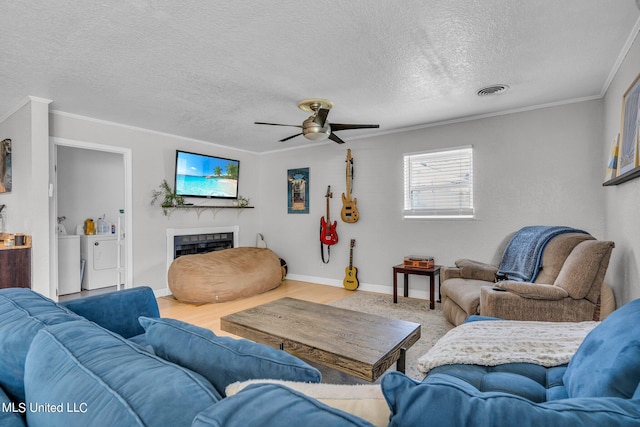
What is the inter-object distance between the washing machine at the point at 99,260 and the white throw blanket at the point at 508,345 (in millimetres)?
4695

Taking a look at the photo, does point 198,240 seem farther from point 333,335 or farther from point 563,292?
point 563,292

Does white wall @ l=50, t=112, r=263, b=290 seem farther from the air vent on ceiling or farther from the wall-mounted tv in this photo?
the air vent on ceiling

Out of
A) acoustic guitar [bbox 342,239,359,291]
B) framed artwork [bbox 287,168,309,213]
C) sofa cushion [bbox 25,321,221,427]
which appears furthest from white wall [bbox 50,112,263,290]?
sofa cushion [bbox 25,321,221,427]

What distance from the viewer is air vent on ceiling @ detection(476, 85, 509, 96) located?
10.00ft

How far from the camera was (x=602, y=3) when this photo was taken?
1842 millimetres

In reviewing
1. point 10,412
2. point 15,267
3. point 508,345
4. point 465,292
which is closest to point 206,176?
point 15,267

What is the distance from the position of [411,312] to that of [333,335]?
1.98 m

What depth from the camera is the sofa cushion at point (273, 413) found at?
0.46m

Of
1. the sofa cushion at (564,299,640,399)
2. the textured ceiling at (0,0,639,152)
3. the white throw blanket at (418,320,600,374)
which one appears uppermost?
the textured ceiling at (0,0,639,152)

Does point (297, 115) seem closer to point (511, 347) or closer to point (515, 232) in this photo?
point (515, 232)

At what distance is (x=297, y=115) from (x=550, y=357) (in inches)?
128

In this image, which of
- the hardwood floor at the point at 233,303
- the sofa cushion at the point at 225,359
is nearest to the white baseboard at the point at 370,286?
the hardwood floor at the point at 233,303

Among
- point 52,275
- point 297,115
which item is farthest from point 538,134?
point 52,275

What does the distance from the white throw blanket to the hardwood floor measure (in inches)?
83.8
